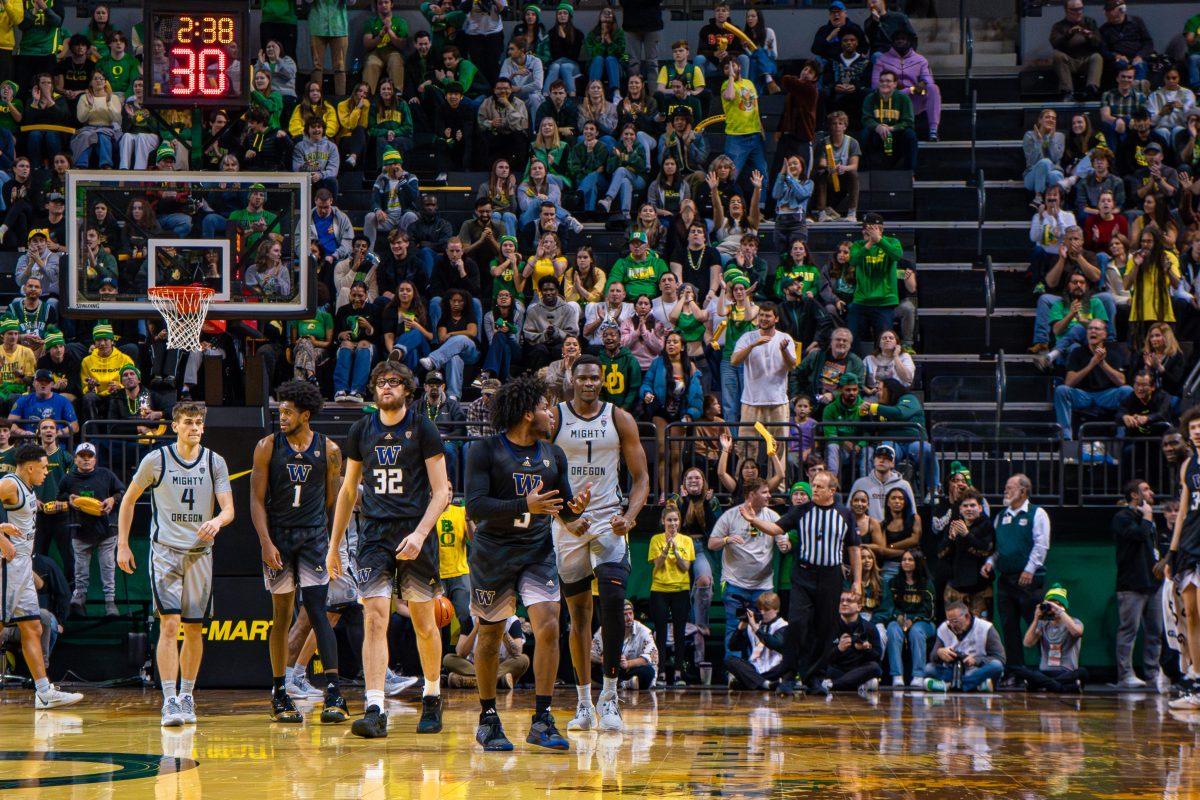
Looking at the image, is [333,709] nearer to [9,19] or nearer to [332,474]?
[332,474]

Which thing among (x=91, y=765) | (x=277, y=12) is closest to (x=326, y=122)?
(x=277, y=12)

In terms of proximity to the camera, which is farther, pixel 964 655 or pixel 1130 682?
pixel 1130 682

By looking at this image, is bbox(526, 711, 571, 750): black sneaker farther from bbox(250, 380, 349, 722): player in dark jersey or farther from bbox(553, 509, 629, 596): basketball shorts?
bbox(250, 380, 349, 722): player in dark jersey

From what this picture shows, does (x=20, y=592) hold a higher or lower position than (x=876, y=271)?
lower

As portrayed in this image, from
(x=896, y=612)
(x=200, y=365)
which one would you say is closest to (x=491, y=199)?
(x=200, y=365)

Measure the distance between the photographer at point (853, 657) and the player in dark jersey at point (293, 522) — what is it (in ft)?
18.1

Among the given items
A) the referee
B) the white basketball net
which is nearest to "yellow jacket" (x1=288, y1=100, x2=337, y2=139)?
the white basketball net

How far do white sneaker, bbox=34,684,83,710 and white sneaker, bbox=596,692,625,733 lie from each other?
510cm

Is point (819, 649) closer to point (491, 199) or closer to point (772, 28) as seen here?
point (491, 199)

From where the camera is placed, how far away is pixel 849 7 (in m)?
27.6

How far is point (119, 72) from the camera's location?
2536 centimetres

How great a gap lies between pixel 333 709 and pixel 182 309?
643cm

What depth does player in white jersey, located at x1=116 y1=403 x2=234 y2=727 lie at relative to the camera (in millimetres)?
11602

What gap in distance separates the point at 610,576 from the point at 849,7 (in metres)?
18.9
